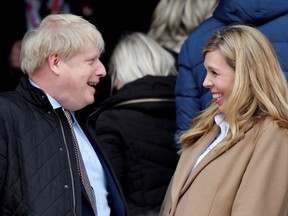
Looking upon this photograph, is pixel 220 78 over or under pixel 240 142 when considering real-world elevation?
over

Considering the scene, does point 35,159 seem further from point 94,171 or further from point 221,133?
point 221,133

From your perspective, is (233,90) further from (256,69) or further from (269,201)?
(269,201)

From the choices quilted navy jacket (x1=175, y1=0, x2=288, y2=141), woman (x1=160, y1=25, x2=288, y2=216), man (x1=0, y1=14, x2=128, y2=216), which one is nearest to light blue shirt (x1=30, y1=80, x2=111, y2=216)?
man (x1=0, y1=14, x2=128, y2=216)

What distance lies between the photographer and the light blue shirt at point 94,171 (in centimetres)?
377

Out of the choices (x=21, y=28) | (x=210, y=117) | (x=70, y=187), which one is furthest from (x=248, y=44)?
(x=21, y=28)

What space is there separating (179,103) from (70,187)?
3.59 feet

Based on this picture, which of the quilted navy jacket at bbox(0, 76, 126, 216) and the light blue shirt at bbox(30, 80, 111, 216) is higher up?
the quilted navy jacket at bbox(0, 76, 126, 216)

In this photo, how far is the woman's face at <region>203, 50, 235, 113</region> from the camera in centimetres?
371

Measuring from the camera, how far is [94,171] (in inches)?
151

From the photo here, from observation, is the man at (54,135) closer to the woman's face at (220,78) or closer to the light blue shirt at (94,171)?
the light blue shirt at (94,171)

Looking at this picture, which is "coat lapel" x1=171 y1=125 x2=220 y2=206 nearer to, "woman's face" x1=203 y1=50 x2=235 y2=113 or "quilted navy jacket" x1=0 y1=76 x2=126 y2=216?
"woman's face" x1=203 y1=50 x2=235 y2=113

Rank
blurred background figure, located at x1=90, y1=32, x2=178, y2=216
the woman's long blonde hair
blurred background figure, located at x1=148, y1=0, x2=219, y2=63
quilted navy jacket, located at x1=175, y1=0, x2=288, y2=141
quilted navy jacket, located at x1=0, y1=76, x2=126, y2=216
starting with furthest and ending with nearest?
blurred background figure, located at x1=148, y1=0, x2=219, y2=63 < blurred background figure, located at x1=90, y1=32, x2=178, y2=216 < quilted navy jacket, located at x1=175, y1=0, x2=288, y2=141 < the woman's long blonde hair < quilted navy jacket, located at x1=0, y1=76, x2=126, y2=216

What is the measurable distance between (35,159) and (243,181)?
0.84m

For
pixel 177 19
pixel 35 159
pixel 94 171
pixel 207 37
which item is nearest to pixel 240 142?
pixel 94 171
